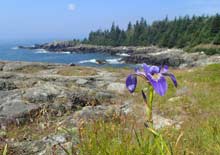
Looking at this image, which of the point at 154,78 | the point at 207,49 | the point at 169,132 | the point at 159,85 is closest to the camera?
the point at 159,85

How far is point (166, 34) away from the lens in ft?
410

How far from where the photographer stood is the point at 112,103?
12.4 meters

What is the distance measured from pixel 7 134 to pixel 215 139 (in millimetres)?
4490

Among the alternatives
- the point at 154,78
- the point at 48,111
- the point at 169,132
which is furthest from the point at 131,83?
the point at 48,111

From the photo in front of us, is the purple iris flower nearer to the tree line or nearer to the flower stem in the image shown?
the flower stem

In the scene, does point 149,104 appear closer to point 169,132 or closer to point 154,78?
point 154,78

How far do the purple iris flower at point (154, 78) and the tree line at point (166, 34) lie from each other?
319 feet

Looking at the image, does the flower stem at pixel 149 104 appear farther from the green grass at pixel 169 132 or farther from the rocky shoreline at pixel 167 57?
the rocky shoreline at pixel 167 57

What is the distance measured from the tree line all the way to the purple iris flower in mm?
97179

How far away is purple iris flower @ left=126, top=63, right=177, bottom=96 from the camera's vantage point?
9.88 ft

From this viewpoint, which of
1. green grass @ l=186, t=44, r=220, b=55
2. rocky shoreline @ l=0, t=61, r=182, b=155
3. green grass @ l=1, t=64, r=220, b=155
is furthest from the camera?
green grass @ l=186, t=44, r=220, b=55

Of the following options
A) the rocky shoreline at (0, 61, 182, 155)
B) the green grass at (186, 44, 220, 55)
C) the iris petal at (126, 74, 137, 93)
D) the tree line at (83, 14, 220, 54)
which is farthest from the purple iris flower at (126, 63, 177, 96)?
the tree line at (83, 14, 220, 54)

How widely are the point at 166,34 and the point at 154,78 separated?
405 ft

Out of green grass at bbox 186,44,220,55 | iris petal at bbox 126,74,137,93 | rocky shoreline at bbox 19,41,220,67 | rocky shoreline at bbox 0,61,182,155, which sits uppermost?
iris petal at bbox 126,74,137,93
